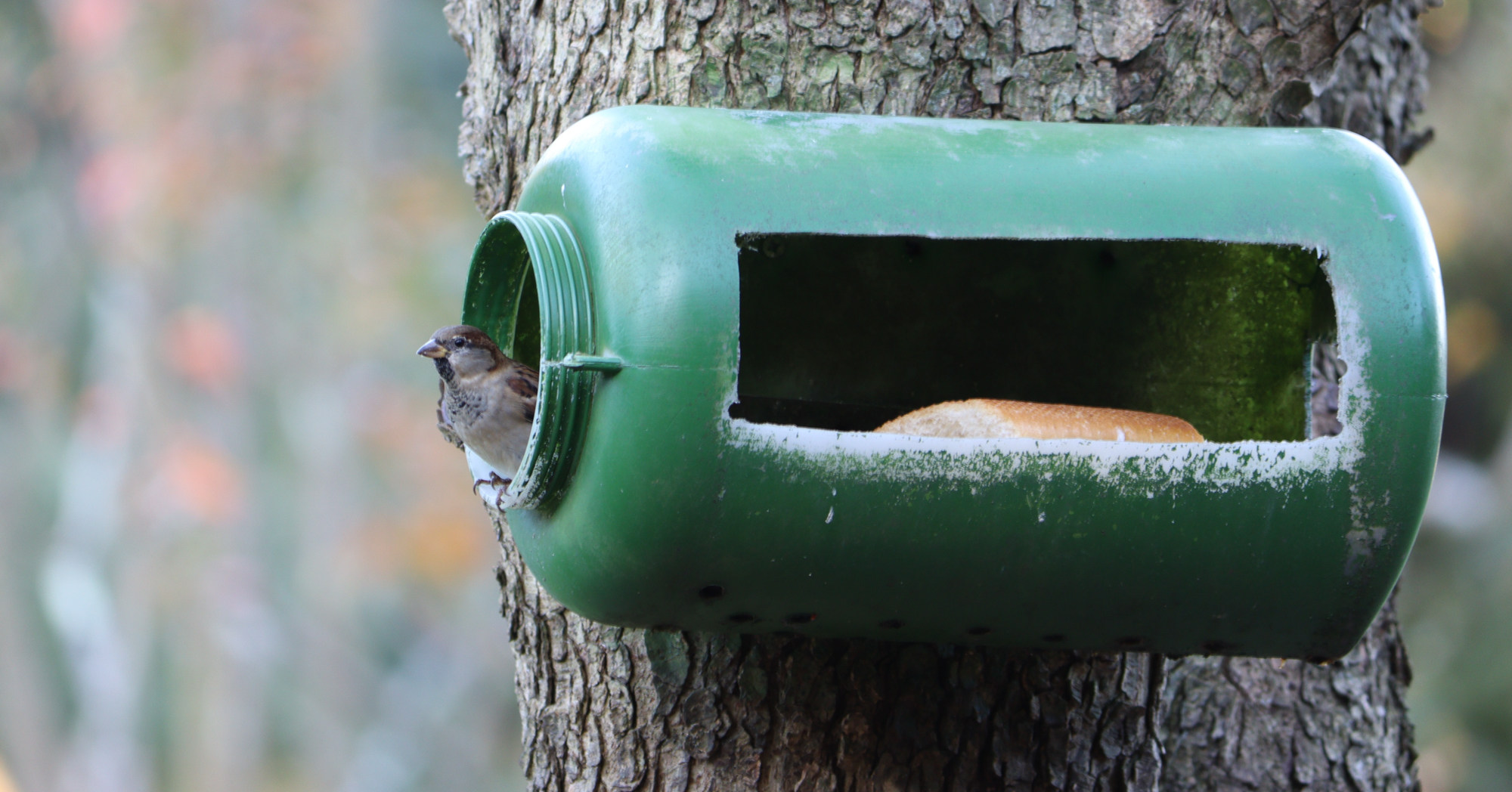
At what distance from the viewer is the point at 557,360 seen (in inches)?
67.8

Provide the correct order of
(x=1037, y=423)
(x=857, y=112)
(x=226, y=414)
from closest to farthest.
Answer: (x=1037, y=423)
(x=857, y=112)
(x=226, y=414)

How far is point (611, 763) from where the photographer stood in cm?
233

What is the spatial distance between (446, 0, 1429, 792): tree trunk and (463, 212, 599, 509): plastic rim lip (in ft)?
1.75

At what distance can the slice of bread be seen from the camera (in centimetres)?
194

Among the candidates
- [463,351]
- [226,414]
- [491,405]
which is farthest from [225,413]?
[491,405]

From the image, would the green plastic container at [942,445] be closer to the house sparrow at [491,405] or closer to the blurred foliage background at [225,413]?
the house sparrow at [491,405]

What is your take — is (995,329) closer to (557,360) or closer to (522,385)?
(522,385)

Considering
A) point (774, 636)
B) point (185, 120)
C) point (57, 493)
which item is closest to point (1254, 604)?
point (774, 636)

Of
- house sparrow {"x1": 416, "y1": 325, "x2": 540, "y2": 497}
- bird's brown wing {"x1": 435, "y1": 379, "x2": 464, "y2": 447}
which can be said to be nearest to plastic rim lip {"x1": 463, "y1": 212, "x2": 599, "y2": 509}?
house sparrow {"x1": 416, "y1": 325, "x2": 540, "y2": 497}

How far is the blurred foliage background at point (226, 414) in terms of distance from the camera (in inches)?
331

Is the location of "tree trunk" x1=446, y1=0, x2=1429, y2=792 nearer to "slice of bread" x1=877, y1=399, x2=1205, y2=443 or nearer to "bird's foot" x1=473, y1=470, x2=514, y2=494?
"bird's foot" x1=473, y1=470, x2=514, y2=494

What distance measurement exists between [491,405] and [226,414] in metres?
7.17

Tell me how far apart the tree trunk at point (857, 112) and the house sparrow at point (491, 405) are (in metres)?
0.17

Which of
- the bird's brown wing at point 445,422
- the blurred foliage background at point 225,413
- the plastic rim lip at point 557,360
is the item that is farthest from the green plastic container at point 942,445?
the blurred foliage background at point 225,413
